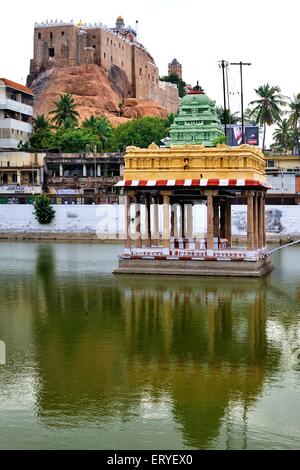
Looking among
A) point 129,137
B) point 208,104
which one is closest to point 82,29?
point 129,137

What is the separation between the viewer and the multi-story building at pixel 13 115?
83.7 m

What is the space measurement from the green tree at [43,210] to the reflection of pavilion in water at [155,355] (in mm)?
35004

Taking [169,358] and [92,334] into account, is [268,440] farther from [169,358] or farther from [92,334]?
[92,334]

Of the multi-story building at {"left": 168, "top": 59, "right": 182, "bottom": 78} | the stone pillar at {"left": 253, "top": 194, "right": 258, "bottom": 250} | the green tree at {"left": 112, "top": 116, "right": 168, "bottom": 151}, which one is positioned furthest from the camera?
the multi-story building at {"left": 168, "top": 59, "right": 182, "bottom": 78}

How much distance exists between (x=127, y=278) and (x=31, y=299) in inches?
275

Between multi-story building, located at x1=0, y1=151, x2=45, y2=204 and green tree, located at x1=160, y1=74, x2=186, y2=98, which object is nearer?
multi-story building, located at x1=0, y1=151, x2=45, y2=204

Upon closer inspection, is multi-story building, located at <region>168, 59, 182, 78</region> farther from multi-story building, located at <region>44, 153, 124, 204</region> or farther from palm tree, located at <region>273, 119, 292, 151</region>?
multi-story building, located at <region>44, 153, 124, 204</region>

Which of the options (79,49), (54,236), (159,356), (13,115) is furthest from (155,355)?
(79,49)

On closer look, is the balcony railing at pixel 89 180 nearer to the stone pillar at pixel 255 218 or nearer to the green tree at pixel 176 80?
the stone pillar at pixel 255 218

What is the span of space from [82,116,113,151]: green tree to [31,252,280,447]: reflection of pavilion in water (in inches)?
2485

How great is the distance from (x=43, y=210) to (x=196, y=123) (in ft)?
93.9

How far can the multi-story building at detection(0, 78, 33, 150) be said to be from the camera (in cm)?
8369

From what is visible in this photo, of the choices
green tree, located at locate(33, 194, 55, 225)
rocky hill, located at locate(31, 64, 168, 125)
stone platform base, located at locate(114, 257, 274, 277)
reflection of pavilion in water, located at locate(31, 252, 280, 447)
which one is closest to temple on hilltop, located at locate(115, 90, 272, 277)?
stone platform base, located at locate(114, 257, 274, 277)

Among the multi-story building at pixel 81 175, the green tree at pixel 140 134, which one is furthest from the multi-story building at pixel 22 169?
the green tree at pixel 140 134
